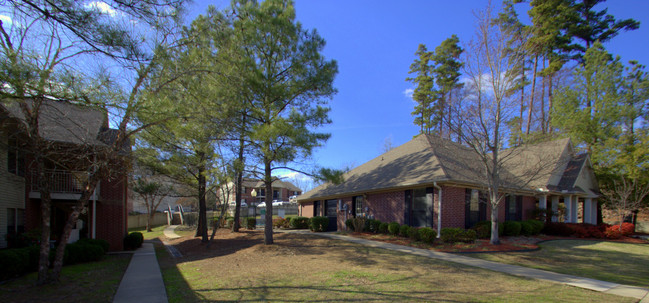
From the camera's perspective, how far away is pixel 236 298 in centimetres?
605

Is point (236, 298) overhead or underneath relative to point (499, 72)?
underneath

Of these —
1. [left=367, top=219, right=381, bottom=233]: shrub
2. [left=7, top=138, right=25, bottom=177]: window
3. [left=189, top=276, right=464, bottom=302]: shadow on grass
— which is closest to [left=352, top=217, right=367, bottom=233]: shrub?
[left=367, top=219, right=381, bottom=233]: shrub

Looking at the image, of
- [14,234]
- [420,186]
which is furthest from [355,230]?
[14,234]

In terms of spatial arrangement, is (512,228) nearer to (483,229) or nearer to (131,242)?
(483,229)

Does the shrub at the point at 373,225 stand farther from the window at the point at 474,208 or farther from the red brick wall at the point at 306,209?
the red brick wall at the point at 306,209

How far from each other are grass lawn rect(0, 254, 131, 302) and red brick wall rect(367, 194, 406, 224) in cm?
1107

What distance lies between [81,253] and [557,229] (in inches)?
824

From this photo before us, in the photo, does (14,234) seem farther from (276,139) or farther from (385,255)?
(385,255)

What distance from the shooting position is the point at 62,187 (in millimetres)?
13328

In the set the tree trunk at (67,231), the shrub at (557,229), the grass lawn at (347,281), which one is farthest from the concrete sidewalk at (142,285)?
the shrub at (557,229)

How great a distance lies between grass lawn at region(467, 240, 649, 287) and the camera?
846 cm

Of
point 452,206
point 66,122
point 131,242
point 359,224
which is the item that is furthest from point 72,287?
point 452,206

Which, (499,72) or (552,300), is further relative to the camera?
(499,72)

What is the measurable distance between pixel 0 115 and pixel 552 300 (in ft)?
40.5
